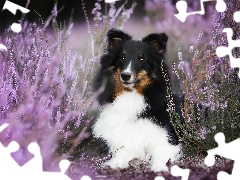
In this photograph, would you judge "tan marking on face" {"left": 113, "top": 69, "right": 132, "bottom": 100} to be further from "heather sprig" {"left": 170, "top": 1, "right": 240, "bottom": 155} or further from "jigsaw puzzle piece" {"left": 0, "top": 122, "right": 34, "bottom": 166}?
"jigsaw puzzle piece" {"left": 0, "top": 122, "right": 34, "bottom": 166}

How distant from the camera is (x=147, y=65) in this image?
383 cm

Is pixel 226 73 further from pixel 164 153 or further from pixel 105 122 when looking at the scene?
pixel 105 122

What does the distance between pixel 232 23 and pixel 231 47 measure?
0.21m

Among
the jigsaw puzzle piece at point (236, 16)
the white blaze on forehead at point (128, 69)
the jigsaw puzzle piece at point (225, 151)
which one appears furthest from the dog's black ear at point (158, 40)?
the jigsaw puzzle piece at point (225, 151)

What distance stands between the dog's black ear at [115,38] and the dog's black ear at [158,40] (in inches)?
6.3

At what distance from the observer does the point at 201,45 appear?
157 inches

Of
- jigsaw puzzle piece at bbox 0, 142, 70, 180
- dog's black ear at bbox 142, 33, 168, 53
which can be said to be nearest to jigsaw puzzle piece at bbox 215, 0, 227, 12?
dog's black ear at bbox 142, 33, 168, 53

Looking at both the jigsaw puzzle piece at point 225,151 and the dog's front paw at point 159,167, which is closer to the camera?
the jigsaw puzzle piece at point 225,151

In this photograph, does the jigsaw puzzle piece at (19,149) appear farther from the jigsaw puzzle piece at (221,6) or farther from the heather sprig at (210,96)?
the jigsaw puzzle piece at (221,6)

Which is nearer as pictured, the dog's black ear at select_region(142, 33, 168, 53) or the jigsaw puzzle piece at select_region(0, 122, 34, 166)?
the jigsaw puzzle piece at select_region(0, 122, 34, 166)

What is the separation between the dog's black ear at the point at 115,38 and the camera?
3914 mm

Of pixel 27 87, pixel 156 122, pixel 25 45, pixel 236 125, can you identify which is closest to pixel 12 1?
pixel 25 45

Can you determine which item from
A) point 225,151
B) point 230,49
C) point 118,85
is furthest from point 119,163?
point 230,49

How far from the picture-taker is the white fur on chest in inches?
149
